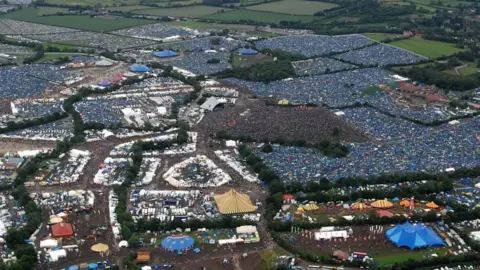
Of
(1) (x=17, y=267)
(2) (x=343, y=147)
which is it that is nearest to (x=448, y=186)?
(2) (x=343, y=147)

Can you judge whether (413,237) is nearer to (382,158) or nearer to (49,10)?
(382,158)

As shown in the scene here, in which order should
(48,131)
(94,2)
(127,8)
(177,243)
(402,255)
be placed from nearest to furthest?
(402,255)
(177,243)
(48,131)
(127,8)
(94,2)

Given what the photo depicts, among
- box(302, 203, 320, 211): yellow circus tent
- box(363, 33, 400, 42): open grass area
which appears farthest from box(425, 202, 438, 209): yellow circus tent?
box(363, 33, 400, 42): open grass area

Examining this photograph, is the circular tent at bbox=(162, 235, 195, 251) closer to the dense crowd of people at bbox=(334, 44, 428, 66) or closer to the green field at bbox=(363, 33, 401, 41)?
the dense crowd of people at bbox=(334, 44, 428, 66)

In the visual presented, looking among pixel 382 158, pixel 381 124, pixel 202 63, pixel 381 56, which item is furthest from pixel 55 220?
pixel 381 56

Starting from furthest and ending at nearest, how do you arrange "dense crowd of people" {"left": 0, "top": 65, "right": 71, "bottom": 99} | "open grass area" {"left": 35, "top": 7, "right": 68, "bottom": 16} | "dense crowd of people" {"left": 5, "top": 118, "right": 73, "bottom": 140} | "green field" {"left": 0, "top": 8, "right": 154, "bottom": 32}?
"open grass area" {"left": 35, "top": 7, "right": 68, "bottom": 16}
"green field" {"left": 0, "top": 8, "right": 154, "bottom": 32}
"dense crowd of people" {"left": 0, "top": 65, "right": 71, "bottom": 99}
"dense crowd of people" {"left": 5, "top": 118, "right": 73, "bottom": 140}

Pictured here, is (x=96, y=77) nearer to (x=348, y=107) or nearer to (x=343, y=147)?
(x=348, y=107)

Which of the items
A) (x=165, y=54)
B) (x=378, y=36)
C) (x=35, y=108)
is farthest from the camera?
(x=378, y=36)
